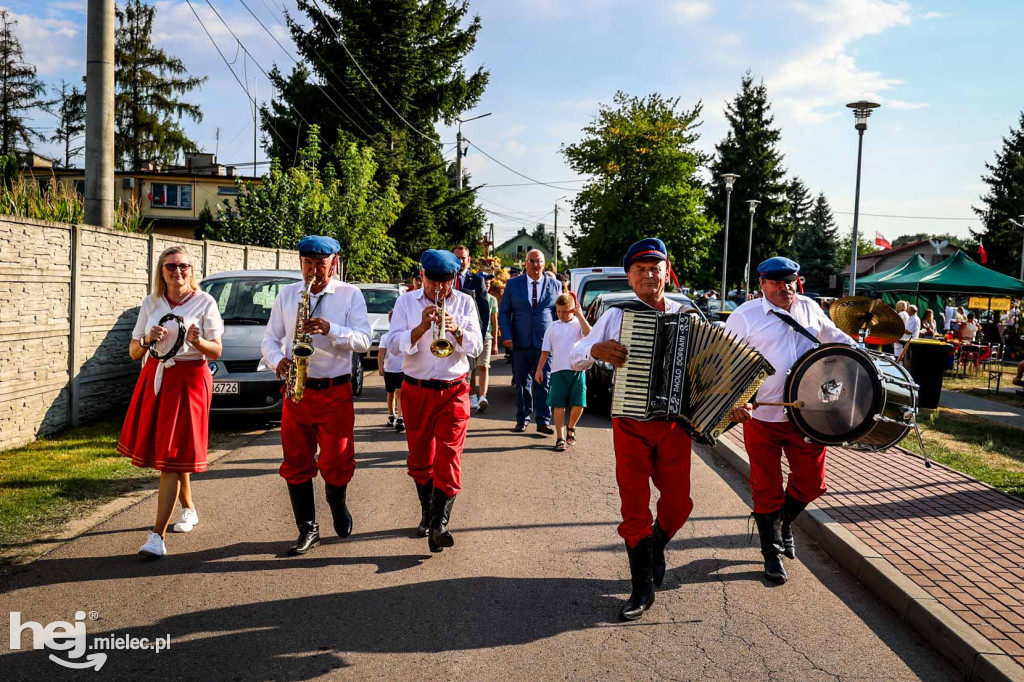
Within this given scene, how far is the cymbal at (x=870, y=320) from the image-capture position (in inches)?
262

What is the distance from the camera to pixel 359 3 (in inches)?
1302

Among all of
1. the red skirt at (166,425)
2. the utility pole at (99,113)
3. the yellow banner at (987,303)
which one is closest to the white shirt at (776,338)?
the red skirt at (166,425)

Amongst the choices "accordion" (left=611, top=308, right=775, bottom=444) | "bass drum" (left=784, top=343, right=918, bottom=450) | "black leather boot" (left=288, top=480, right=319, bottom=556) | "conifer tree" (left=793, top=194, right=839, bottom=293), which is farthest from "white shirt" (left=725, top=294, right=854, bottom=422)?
"conifer tree" (left=793, top=194, right=839, bottom=293)

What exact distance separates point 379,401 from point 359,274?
37.2 ft

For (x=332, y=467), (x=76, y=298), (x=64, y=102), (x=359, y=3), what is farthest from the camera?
(x=64, y=102)

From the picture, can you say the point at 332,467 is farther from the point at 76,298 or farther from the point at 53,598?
the point at 76,298

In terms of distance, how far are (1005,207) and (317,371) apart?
5693 cm

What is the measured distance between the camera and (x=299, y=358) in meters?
5.07

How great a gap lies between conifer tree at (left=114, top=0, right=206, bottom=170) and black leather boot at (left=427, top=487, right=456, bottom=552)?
3967cm

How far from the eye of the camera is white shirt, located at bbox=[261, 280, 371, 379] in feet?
17.2

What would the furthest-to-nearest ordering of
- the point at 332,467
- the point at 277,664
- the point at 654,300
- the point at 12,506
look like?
the point at 12,506 → the point at 332,467 → the point at 654,300 → the point at 277,664

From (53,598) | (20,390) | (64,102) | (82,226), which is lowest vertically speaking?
(53,598)

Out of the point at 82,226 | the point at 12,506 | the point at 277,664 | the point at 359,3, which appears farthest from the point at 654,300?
the point at 359,3

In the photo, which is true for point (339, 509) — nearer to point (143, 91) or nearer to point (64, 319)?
point (64, 319)
